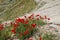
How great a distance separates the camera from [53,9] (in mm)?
Answer: 8641

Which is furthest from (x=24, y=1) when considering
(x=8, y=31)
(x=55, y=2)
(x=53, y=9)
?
(x=8, y=31)

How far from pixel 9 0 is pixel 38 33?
7.53 m

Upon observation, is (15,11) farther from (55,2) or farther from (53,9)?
(53,9)

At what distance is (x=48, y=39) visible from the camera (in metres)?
5.43

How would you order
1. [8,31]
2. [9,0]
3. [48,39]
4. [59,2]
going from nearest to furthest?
[48,39] → [8,31] → [59,2] → [9,0]

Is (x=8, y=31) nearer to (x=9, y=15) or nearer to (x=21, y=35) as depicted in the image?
(x=21, y=35)

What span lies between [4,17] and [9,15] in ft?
1.21

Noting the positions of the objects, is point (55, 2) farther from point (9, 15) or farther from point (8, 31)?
point (8, 31)

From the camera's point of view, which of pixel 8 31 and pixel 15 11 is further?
pixel 15 11

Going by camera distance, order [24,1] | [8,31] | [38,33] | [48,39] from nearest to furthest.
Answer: [48,39] → [38,33] → [8,31] → [24,1]

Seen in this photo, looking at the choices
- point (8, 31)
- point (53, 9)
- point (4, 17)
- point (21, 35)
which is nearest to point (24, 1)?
point (4, 17)

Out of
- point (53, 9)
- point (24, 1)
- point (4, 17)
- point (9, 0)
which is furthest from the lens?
point (9, 0)

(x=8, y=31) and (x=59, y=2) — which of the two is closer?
(x=8, y=31)

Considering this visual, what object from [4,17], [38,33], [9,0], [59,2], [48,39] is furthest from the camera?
[9,0]
